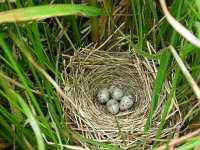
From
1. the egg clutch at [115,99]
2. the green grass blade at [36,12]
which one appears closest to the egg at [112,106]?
the egg clutch at [115,99]

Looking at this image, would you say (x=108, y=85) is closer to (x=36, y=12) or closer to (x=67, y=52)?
(x=67, y=52)

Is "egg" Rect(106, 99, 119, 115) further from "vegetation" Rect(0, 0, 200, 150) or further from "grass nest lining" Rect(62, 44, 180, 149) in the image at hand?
"vegetation" Rect(0, 0, 200, 150)

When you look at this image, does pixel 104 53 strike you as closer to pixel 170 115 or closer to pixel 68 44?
pixel 68 44

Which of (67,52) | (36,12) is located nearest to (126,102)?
(67,52)

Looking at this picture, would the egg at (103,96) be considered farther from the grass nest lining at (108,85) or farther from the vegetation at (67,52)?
the vegetation at (67,52)

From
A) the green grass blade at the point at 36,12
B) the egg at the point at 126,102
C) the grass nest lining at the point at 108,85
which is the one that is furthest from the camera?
the egg at the point at 126,102

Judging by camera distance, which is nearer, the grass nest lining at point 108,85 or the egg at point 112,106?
the grass nest lining at point 108,85

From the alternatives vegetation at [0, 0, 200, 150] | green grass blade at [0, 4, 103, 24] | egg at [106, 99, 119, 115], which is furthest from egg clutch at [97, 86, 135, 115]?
green grass blade at [0, 4, 103, 24]
